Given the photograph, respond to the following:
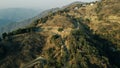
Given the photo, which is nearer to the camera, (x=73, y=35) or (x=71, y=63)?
(x=71, y=63)

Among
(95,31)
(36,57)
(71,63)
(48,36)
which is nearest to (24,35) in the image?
(48,36)

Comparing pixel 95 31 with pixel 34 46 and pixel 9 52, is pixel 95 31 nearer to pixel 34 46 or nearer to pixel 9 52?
pixel 34 46

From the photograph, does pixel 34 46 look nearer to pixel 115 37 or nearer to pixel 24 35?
pixel 24 35

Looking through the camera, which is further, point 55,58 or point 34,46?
point 34,46

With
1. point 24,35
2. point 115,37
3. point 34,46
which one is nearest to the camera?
point 34,46

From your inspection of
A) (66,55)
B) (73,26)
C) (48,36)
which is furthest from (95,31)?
(66,55)

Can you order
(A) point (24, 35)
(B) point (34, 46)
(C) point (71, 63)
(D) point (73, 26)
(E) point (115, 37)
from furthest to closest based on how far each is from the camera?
(D) point (73, 26) < (E) point (115, 37) < (A) point (24, 35) < (B) point (34, 46) < (C) point (71, 63)

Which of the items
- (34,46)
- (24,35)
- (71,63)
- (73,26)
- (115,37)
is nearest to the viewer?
(71,63)

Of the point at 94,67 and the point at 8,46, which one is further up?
the point at 8,46

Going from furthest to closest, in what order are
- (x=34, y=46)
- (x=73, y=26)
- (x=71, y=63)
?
(x=73, y=26), (x=34, y=46), (x=71, y=63)
